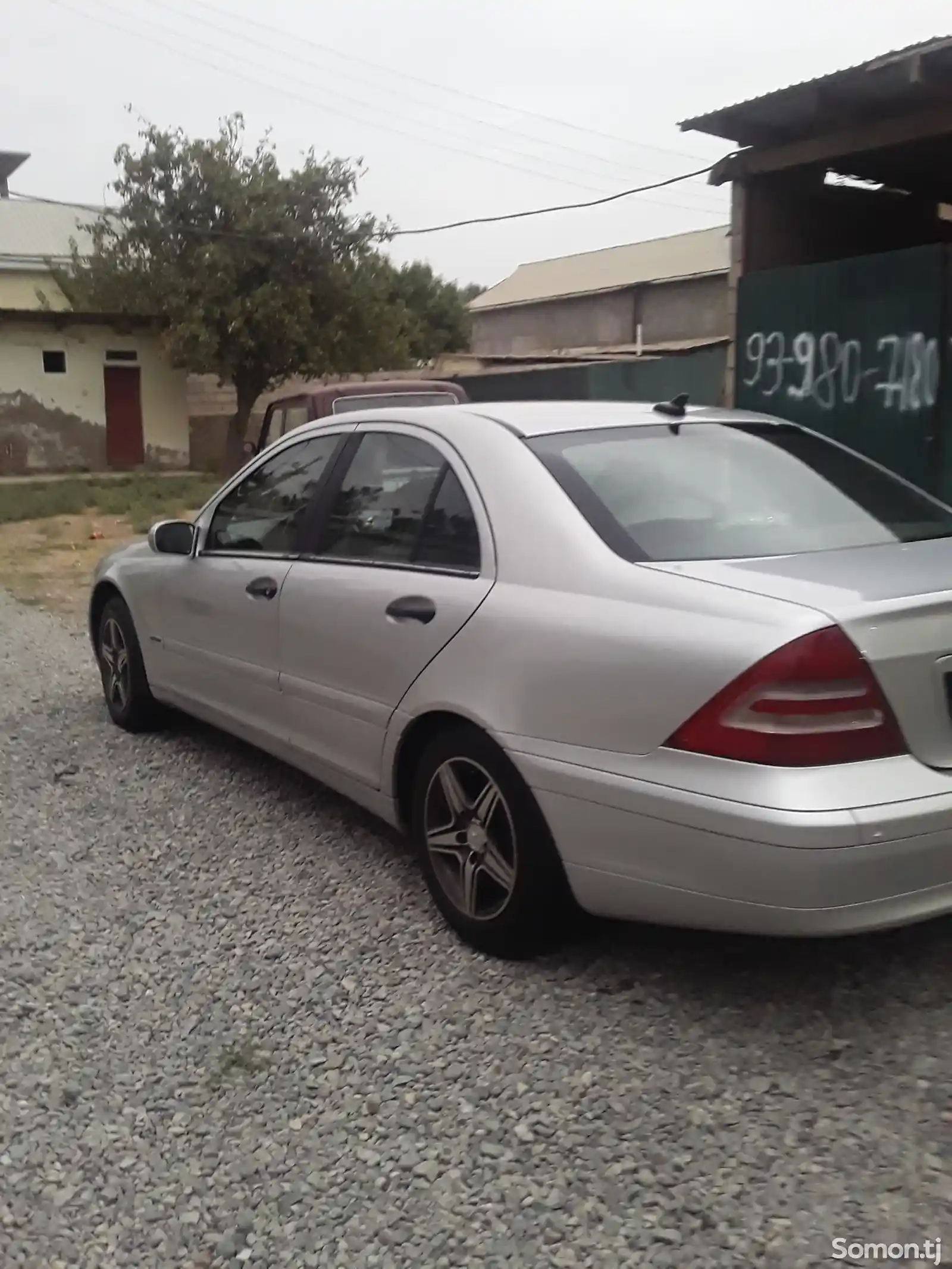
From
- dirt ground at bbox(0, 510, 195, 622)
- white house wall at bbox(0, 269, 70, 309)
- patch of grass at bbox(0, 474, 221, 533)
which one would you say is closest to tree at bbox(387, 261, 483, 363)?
white house wall at bbox(0, 269, 70, 309)

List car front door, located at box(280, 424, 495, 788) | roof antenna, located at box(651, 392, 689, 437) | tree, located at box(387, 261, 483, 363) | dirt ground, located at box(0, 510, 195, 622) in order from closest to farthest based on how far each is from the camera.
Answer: car front door, located at box(280, 424, 495, 788) < roof antenna, located at box(651, 392, 689, 437) < dirt ground, located at box(0, 510, 195, 622) < tree, located at box(387, 261, 483, 363)

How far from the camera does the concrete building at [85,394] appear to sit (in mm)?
26953

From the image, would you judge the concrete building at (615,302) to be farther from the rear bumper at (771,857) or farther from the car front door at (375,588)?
the rear bumper at (771,857)

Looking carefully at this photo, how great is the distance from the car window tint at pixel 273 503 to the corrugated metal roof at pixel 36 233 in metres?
28.3

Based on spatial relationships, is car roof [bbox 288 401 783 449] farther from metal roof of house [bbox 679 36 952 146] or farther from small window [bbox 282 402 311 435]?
small window [bbox 282 402 311 435]

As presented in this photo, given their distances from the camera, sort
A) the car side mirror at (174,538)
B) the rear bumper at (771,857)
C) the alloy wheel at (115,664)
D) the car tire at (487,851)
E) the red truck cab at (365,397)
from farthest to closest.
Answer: the red truck cab at (365,397), the alloy wheel at (115,664), the car side mirror at (174,538), the car tire at (487,851), the rear bumper at (771,857)

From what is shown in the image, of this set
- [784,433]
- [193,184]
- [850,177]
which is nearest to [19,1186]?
[784,433]

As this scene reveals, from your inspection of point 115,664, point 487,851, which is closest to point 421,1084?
point 487,851

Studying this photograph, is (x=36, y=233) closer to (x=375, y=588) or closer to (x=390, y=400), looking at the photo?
(x=390, y=400)

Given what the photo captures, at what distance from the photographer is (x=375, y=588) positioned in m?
3.88

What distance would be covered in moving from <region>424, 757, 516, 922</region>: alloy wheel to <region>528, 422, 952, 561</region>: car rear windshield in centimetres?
78

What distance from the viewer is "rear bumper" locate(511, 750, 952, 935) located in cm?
265

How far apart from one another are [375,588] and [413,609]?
0.92 feet

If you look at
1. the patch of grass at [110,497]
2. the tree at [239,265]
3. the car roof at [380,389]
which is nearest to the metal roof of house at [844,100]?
the car roof at [380,389]
